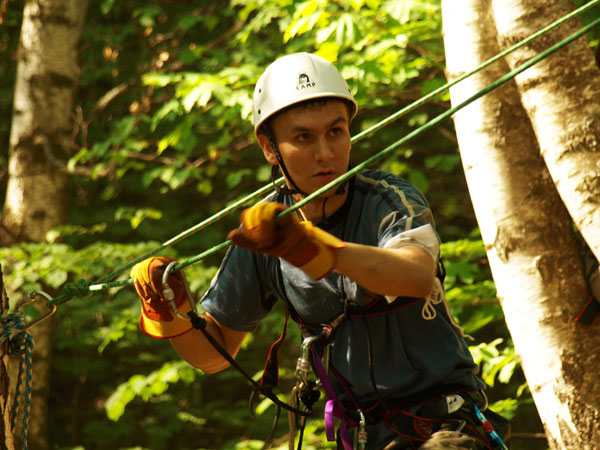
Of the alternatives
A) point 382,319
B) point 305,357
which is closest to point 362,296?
Result: point 382,319

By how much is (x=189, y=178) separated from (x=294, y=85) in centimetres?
457

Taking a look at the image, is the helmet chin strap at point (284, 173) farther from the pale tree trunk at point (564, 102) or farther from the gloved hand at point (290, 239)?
the pale tree trunk at point (564, 102)

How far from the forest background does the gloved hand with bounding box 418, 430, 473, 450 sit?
130 centimetres

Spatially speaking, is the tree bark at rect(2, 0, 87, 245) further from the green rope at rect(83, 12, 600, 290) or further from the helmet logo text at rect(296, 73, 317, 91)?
the green rope at rect(83, 12, 600, 290)

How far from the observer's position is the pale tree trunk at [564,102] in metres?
2.38

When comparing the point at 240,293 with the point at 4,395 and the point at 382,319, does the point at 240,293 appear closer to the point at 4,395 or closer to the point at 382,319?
the point at 382,319

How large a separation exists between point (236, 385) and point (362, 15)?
4.21 metres

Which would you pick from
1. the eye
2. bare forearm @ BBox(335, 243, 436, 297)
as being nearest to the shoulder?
the eye

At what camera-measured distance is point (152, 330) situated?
2529 mm

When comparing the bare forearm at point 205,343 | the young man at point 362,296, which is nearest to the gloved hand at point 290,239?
the young man at point 362,296

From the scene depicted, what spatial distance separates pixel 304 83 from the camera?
2.22m

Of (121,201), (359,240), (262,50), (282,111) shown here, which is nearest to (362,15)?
(262,50)

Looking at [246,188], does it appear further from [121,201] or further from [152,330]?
[152,330]

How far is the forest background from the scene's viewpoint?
4094mm
